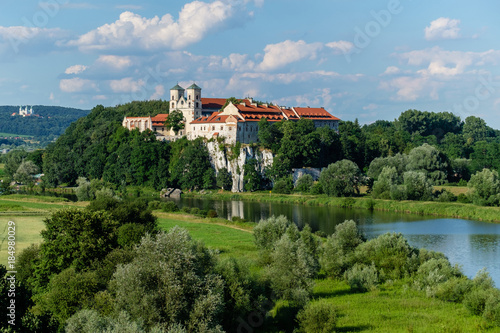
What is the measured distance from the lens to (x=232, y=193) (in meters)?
71.8

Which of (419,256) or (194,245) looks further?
(419,256)

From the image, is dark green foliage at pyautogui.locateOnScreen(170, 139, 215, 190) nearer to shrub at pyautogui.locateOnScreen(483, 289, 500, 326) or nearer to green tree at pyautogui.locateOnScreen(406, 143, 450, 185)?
green tree at pyautogui.locateOnScreen(406, 143, 450, 185)

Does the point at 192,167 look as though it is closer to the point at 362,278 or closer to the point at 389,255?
the point at 389,255

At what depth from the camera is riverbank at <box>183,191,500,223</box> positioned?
49.7m

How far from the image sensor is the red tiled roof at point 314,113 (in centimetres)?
8900

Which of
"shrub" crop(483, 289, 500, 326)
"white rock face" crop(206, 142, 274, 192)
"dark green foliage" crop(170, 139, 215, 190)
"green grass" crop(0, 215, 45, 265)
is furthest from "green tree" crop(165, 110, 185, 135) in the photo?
"shrub" crop(483, 289, 500, 326)

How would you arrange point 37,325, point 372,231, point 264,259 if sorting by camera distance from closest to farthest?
point 37,325 < point 264,259 < point 372,231

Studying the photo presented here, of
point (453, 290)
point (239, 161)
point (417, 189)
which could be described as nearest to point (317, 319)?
point (453, 290)

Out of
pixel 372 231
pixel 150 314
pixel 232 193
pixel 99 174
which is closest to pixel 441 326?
pixel 150 314

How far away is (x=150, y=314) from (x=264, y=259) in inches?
490

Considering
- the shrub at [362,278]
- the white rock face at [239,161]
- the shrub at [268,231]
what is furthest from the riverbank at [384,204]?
the shrub at [362,278]

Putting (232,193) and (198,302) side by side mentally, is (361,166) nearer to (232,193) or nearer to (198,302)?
(232,193)

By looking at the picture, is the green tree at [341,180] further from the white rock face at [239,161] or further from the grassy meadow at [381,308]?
the grassy meadow at [381,308]

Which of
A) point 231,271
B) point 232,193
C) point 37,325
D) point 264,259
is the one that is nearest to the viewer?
point 37,325
